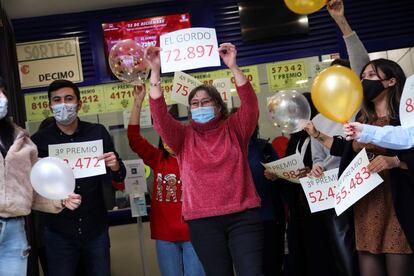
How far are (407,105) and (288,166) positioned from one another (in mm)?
961

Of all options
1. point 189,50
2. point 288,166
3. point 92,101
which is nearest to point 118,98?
point 92,101

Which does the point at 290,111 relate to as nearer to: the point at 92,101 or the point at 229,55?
the point at 229,55

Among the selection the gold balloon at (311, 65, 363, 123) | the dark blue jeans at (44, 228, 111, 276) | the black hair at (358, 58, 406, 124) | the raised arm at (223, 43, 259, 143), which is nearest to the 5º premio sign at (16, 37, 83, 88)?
the dark blue jeans at (44, 228, 111, 276)

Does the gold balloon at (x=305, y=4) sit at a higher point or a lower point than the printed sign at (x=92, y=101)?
higher

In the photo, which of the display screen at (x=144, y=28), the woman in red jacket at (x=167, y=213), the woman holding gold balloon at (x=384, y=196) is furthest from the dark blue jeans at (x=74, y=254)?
the display screen at (x=144, y=28)

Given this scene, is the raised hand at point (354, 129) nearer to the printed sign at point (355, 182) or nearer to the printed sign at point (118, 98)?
the printed sign at point (355, 182)

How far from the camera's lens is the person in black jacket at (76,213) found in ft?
9.80

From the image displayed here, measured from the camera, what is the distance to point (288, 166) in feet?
10.3

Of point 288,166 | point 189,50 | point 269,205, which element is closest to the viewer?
point 189,50

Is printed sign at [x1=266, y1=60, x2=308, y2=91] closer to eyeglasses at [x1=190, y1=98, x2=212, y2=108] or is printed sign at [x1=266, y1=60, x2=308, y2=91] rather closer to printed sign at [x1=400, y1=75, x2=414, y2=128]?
eyeglasses at [x1=190, y1=98, x2=212, y2=108]

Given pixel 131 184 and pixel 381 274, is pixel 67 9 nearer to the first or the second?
pixel 131 184

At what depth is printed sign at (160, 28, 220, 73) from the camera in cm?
287

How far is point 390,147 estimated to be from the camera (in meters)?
2.35

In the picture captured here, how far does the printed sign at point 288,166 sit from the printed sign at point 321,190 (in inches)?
4.2
